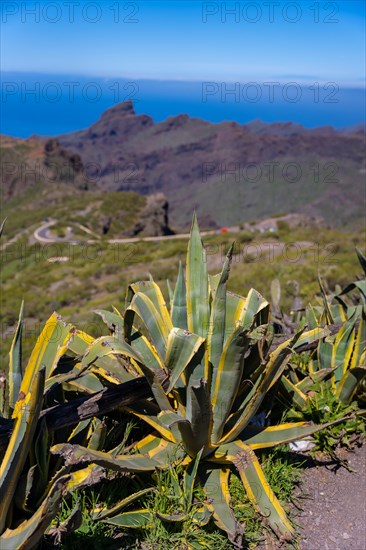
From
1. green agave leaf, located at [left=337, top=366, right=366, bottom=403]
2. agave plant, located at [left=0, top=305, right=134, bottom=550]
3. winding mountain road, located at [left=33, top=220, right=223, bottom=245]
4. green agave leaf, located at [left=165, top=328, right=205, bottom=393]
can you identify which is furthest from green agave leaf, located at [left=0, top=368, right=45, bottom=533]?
winding mountain road, located at [left=33, top=220, right=223, bottom=245]

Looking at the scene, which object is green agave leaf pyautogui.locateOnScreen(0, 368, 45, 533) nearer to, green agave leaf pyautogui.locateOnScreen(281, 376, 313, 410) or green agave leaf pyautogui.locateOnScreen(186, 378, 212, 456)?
green agave leaf pyautogui.locateOnScreen(186, 378, 212, 456)

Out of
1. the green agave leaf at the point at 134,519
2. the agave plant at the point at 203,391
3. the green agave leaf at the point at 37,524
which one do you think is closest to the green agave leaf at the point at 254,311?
the agave plant at the point at 203,391

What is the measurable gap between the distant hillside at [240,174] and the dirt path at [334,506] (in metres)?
76.5

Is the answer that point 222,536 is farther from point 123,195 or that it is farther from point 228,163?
point 228,163

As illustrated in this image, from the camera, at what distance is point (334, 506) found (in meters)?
2.81

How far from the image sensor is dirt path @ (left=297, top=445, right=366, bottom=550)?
2.56 m

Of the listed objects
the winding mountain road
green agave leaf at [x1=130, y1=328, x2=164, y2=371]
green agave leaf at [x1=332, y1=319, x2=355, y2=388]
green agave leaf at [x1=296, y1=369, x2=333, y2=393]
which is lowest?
the winding mountain road

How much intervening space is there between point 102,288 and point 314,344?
71.3ft

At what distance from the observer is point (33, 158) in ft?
273

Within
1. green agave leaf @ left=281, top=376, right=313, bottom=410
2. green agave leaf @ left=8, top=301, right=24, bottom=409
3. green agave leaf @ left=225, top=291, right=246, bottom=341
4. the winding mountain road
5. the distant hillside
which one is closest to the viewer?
green agave leaf @ left=8, top=301, right=24, bottom=409

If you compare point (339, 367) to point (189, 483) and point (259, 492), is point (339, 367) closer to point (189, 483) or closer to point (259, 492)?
point (259, 492)

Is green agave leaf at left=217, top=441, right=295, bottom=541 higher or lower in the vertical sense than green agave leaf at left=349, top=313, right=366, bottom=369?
lower

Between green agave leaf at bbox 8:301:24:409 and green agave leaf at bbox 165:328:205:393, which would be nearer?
green agave leaf at bbox 165:328:205:393

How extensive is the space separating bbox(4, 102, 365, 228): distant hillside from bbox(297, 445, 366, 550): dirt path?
76.5m
